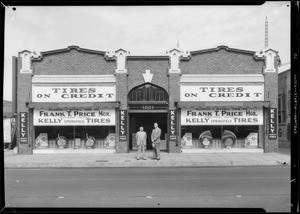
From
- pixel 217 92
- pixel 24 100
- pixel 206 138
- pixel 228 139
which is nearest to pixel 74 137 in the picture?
pixel 24 100

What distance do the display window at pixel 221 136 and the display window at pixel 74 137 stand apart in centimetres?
460

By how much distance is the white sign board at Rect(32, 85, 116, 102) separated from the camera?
15617mm

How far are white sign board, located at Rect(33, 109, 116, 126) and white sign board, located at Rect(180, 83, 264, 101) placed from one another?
4.54 meters

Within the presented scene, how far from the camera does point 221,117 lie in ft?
51.3

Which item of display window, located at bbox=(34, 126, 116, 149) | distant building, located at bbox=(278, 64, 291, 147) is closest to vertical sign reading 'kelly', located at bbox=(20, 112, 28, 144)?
display window, located at bbox=(34, 126, 116, 149)

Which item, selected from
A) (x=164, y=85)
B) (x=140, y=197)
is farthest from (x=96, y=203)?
(x=164, y=85)

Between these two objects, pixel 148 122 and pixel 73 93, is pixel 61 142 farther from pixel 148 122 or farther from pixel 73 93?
pixel 148 122

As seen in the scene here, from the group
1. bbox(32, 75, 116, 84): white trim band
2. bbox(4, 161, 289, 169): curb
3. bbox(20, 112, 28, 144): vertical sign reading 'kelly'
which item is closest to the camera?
bbox(4, 161, 289, 169): curb

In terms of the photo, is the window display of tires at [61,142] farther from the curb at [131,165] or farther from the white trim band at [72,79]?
the curb at [131,165]

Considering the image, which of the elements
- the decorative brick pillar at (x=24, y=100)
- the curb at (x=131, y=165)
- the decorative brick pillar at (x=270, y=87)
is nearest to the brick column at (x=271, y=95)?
the decorative brick pillar at (x=270, y=87)

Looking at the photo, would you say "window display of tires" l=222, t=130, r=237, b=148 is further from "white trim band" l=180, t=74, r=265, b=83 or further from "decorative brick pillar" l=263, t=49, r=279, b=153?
"white trim band" l=180, t=74, r=265, b=83
